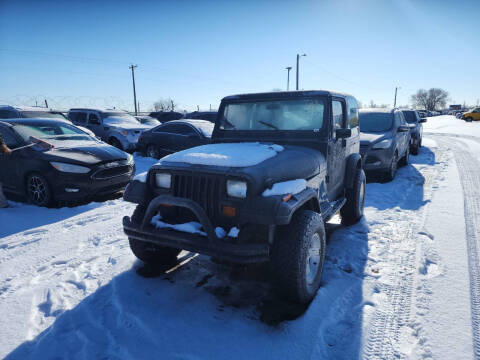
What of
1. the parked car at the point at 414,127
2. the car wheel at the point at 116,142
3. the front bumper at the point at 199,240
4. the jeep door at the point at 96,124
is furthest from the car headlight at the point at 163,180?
the parked car at the point at 414,127

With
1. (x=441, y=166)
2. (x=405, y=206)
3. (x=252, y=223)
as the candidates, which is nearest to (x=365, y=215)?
(x=405, y=206)

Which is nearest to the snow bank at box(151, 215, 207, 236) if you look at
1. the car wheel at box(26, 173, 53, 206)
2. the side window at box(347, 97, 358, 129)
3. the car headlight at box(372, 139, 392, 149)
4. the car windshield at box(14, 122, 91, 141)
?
the side window at box(347, 97, 358, 129)

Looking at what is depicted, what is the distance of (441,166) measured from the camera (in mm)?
9258

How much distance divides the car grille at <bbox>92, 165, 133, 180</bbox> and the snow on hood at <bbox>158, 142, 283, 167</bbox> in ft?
10.1

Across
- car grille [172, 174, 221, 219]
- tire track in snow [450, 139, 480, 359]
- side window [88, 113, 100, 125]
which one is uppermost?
side window [88, 113, 100, 125]

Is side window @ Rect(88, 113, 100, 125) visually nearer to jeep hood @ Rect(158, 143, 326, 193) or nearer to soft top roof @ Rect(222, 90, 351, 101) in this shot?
soft top roof @ Rect(222, 90, 351, 101)

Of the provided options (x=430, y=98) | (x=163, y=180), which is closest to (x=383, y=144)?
(x=163, y=180)

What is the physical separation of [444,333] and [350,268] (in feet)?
3.60

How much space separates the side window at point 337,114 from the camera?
364 centimetres

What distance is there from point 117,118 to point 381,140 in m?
9.55

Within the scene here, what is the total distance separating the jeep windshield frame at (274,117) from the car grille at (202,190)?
136 cm

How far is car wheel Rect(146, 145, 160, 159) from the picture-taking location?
32.8ft

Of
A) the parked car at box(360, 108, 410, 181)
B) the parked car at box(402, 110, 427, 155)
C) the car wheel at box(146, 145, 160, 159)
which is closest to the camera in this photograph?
the parked car at box(360, 108, 410, 181)

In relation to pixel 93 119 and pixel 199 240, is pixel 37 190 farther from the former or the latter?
pixel 93 119
